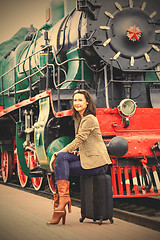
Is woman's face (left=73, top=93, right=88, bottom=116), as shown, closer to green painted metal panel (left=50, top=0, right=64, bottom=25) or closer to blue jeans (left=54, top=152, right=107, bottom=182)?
blue jeans (left=54, top=152, right=107, bottom=182)

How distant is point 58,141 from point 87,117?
2517 mm

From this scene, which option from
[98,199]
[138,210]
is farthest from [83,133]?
[138,210]

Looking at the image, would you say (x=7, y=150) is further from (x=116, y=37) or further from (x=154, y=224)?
(x=154, y=224)

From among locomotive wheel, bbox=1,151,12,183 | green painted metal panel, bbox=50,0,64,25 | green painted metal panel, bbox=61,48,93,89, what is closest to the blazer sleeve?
green painted metal panel, bbox=61,48,93,89

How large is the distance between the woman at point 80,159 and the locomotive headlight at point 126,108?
5.74 ft

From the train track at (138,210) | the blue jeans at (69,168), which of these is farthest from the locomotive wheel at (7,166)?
the blue jeans at (69,168)

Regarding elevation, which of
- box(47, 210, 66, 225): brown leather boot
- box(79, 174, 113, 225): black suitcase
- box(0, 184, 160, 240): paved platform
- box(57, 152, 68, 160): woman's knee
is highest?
box(57, 152, 68, 160): woman's knee

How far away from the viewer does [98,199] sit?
469cm

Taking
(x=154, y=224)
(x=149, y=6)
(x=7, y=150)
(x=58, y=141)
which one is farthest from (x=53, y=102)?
(x=7, y=150)

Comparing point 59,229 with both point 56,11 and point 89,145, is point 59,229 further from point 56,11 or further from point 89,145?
point 56,11

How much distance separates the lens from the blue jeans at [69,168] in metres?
4.64

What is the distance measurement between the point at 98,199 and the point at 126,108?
223 cm

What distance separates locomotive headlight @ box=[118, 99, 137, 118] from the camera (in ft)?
21.5

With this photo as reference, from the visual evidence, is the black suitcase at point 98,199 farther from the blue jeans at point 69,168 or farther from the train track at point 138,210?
the train track at point 138,210
